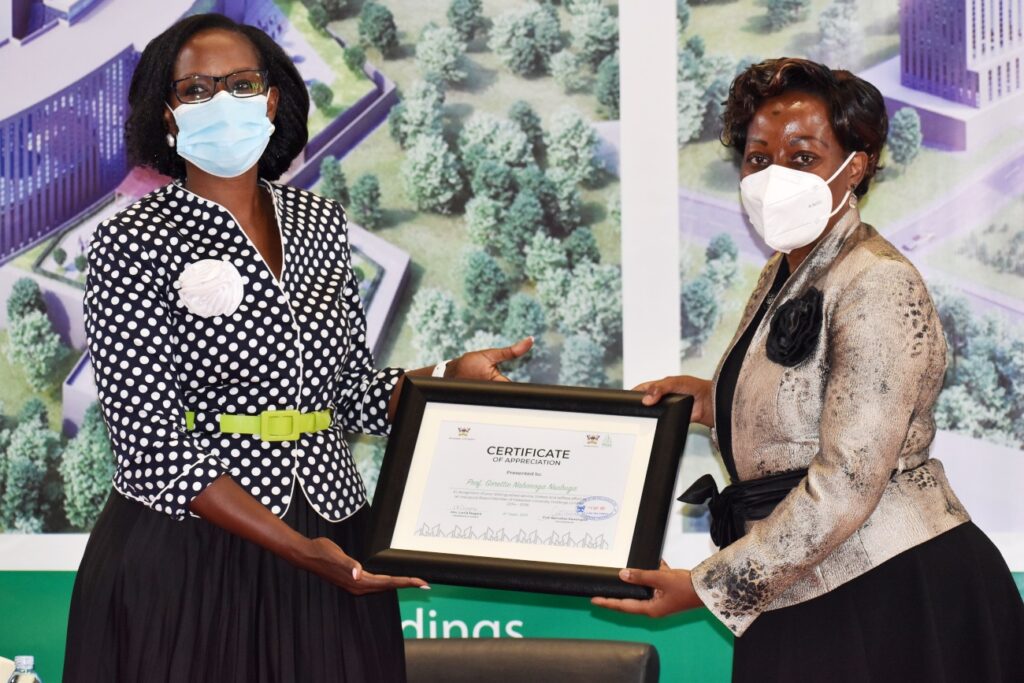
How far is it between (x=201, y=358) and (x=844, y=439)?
110 centimetres

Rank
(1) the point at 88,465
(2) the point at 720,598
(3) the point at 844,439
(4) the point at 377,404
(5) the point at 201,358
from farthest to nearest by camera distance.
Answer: (1) the point at 88,465 < (4) the point at 377,404 < (5) the point at 201,358 < (2) the point at 720,598 < (3) the point at 844,439

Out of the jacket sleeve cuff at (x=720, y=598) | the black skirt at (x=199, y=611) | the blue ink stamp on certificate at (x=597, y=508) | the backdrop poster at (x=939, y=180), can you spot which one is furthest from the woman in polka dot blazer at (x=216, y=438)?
the backdrop poster at (x=939, y=180)

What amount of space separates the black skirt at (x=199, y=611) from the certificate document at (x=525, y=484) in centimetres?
20

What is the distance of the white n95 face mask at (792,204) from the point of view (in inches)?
87.3

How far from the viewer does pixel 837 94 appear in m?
2.21

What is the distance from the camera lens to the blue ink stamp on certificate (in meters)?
2.33

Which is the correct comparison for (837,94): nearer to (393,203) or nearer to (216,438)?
(216,438)

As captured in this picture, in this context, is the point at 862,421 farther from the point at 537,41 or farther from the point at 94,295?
the point at 537,41

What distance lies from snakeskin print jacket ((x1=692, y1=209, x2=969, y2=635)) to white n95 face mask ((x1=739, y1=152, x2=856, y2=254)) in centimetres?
5

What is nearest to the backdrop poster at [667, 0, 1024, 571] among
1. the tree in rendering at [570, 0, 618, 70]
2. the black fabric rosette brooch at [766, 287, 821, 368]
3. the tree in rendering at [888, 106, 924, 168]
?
the tree in rendering at [888, 106, 924, 168]

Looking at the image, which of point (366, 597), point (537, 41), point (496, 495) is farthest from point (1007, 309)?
point (366, 597)

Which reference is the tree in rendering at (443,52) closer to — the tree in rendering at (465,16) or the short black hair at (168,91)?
the tree in rendering at (465,16)

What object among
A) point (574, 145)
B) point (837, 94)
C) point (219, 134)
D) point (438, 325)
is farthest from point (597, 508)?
point (574, 145)

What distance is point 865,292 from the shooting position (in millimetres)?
2049
